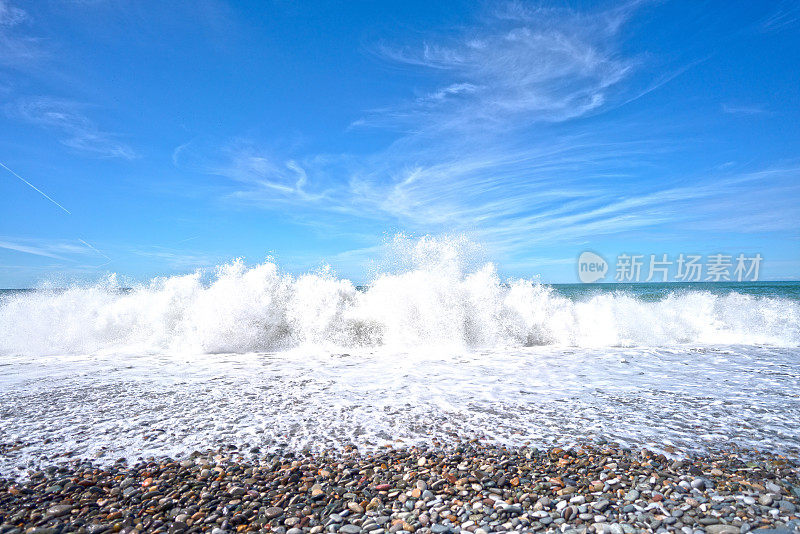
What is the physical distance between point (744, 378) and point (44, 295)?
56.7ft

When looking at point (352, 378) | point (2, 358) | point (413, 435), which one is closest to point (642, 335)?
point (352, 378)

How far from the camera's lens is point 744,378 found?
20.5 feet

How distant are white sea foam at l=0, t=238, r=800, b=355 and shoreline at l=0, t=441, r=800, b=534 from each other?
627cm

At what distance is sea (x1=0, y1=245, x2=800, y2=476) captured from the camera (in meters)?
4.09

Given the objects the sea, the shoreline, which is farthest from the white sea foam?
the shoreline

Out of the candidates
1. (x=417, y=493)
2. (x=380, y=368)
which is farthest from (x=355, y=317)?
(x=417, y=493)

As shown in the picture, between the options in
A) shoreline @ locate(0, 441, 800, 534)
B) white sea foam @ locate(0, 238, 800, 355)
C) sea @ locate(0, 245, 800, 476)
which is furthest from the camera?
white sea foam @ locate(0, 238, 800, 355)

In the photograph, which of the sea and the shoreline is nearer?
the shoreline

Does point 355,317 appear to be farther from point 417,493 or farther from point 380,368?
point 417,493

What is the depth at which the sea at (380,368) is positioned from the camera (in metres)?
4.09

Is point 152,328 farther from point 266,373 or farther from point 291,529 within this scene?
point 291,529

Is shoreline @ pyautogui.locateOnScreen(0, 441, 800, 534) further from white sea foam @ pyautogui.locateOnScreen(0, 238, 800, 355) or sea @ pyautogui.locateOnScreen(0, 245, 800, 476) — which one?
white sea foam @ pyautogui.locateOnScreen(0, 238, 800, 355)

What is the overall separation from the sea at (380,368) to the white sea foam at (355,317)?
5cm

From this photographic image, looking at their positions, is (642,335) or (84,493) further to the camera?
(642,335)
